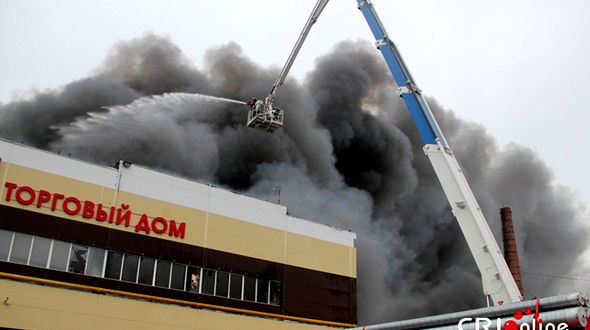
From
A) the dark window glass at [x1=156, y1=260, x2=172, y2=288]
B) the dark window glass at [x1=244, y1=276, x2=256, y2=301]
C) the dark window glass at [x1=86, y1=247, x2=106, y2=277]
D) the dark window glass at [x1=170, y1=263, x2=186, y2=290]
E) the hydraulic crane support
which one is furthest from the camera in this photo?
the dark window glass at [x1=244, y1=276, x2=256, y2=301]

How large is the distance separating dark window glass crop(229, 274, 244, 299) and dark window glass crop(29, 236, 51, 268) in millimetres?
9424

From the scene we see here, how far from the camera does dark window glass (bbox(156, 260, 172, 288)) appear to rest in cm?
2580

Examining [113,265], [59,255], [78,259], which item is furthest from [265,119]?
[59,255]

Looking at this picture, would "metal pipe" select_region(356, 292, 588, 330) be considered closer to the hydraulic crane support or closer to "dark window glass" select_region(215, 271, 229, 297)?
the hydraulic crane support

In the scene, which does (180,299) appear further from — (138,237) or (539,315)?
(539,315)

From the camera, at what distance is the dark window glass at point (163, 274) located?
25.8m

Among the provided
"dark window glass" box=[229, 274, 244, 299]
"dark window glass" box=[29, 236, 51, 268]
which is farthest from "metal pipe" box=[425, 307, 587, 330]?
"dark window glass" box=[29, 236, 51, 268]

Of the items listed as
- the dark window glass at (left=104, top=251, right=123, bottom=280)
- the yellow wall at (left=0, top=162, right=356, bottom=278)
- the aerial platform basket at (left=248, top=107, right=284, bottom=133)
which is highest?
the aerial platform basket at (left=248, top=107, right=284, bottom=133)

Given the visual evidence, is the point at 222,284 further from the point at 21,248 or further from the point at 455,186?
the point at 455,186

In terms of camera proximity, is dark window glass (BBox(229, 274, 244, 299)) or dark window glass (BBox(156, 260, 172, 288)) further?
dark window glass (BBox(229, 274, 244, 299))

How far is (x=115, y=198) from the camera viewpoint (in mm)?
25391

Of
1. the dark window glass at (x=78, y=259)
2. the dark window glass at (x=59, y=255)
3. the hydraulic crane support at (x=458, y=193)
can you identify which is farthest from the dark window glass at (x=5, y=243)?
the hydraulic crane support at (x=458, y=193)

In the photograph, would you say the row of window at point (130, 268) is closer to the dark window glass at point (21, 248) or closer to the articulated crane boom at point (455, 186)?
the dark window glass at point (21, 248)

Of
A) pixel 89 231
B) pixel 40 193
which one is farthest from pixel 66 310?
pixel 40 193
